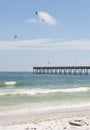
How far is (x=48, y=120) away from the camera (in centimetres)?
1416

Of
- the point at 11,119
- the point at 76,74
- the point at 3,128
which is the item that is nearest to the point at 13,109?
the point at 11,119

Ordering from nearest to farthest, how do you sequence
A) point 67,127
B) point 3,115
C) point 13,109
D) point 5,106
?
point 67,127 → point 3,115 → point 13,109 → point 5,106

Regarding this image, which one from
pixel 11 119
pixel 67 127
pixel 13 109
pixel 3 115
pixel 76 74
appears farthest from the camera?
pixel 76 74

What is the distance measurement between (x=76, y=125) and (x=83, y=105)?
801cm

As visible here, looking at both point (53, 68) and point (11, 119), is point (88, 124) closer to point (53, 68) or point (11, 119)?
point (11, 119)

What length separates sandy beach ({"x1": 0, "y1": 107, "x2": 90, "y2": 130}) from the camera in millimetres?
11859

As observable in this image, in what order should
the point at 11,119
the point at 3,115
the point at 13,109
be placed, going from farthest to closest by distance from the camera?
the point at 13,109, the point at 3,115, the point at 11,119

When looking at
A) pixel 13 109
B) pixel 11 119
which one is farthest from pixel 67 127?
pixel 13 109

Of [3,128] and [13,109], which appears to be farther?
[13,109]

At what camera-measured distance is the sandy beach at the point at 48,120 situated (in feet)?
38.9

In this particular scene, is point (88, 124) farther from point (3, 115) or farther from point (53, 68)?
point (53, 68)

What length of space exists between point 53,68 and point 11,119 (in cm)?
8812

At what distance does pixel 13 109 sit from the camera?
693 inches

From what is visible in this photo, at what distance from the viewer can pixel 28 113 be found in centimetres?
1631
